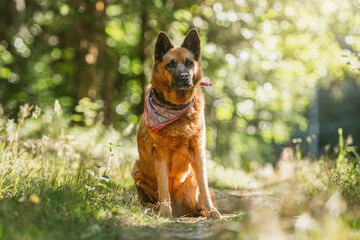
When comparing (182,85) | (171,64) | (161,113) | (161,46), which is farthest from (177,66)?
(161,113)

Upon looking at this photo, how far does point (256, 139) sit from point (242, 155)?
47.9 inches

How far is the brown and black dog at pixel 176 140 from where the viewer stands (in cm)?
439

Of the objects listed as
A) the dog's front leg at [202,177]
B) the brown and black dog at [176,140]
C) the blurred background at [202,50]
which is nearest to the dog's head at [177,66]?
the brown and black dog at [176,140]

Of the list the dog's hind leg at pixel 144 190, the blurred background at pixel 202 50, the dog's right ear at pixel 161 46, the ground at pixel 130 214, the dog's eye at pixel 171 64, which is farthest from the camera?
the blurred background at pixel 202 50

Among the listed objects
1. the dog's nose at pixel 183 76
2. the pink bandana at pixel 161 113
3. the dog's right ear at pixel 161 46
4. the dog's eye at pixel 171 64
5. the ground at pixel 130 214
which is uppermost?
the dog's right ear at pixel 161 46

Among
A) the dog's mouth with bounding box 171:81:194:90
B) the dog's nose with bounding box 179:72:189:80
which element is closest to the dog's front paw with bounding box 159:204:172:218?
the dog's mouth with bounding box 171:81:194:90

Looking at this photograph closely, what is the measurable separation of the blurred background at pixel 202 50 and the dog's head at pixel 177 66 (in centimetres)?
457

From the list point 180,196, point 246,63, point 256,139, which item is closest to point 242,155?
point 256,139

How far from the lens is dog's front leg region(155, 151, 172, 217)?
4.29 m

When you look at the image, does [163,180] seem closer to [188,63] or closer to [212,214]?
[212,214]

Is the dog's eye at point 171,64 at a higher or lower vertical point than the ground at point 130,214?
higher

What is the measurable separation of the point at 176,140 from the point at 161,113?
391 millimetres

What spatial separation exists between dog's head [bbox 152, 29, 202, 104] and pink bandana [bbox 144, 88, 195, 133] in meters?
0.19

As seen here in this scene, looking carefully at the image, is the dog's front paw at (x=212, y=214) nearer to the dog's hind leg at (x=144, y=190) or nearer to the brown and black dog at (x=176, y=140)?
the brown and black dog at (x=176, y=140)
